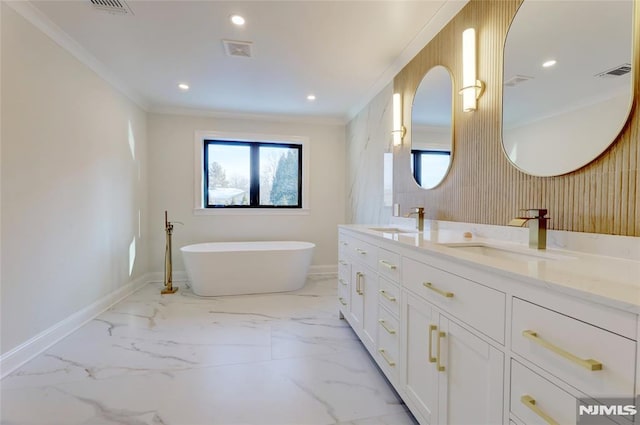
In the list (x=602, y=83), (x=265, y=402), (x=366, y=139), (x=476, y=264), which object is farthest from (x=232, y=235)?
(x=602, y=83)

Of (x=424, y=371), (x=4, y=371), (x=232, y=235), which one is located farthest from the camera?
(x=232, y=235)

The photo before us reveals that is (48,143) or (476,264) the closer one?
(476,264)

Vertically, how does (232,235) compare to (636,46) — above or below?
below

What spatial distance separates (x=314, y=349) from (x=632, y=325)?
6.22 feet

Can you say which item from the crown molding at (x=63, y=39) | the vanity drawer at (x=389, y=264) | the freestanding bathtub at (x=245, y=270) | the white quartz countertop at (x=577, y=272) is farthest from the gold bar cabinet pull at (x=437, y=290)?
the crown molding at (x=63, y=39)

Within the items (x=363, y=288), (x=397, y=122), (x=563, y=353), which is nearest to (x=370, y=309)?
(x=363, y=288)

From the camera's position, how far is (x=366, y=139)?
3.55m

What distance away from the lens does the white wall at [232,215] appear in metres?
3.97

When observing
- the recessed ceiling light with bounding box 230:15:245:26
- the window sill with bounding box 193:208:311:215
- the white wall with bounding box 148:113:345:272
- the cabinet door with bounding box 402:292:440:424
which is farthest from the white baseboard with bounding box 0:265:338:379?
the recessed ceiling light with bounding box 230:15:245:26

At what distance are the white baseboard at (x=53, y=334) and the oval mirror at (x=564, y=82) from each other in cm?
324

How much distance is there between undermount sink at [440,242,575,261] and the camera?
3.75 feet

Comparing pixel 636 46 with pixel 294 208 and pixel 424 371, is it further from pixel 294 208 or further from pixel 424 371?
pixel 294 208

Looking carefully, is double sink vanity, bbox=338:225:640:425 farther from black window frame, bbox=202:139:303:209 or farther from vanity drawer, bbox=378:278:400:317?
black window frame, bbox=202:139:303:209

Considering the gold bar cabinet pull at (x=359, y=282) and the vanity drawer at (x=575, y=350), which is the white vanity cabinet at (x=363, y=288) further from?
the vanity drawer at (x=575, y=350)
